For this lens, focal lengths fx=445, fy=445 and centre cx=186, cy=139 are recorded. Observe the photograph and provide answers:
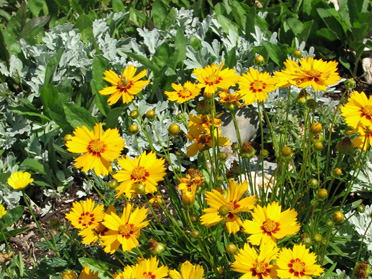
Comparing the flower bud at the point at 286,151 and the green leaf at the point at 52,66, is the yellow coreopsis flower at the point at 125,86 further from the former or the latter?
the green leaf at the point at 52,66

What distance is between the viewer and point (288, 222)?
1.86m

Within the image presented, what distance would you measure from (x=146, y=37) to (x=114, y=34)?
38 centimetres

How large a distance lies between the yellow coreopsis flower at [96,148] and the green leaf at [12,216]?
50.8 inches

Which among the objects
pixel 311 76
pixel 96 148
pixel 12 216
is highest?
pixel 311 76

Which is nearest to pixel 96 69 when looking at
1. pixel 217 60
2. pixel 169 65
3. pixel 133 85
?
pixel 169 65

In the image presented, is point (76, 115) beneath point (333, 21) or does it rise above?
beneath

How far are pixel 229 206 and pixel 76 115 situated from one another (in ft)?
5.95

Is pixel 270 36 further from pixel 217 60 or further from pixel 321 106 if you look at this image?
pixel 321 106

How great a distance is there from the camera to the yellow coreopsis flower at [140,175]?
1933mm

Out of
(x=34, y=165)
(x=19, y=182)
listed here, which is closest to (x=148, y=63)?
(x=34, y=165)

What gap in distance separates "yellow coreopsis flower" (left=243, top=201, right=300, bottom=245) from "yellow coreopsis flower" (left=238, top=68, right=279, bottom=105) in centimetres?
A: 52

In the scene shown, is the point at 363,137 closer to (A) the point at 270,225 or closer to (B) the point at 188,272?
(A) the point at 270,225

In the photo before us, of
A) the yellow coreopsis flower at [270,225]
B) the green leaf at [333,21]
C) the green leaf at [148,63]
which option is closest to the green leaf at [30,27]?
the green leaf at [148,63]

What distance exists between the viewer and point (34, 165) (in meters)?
3.26
